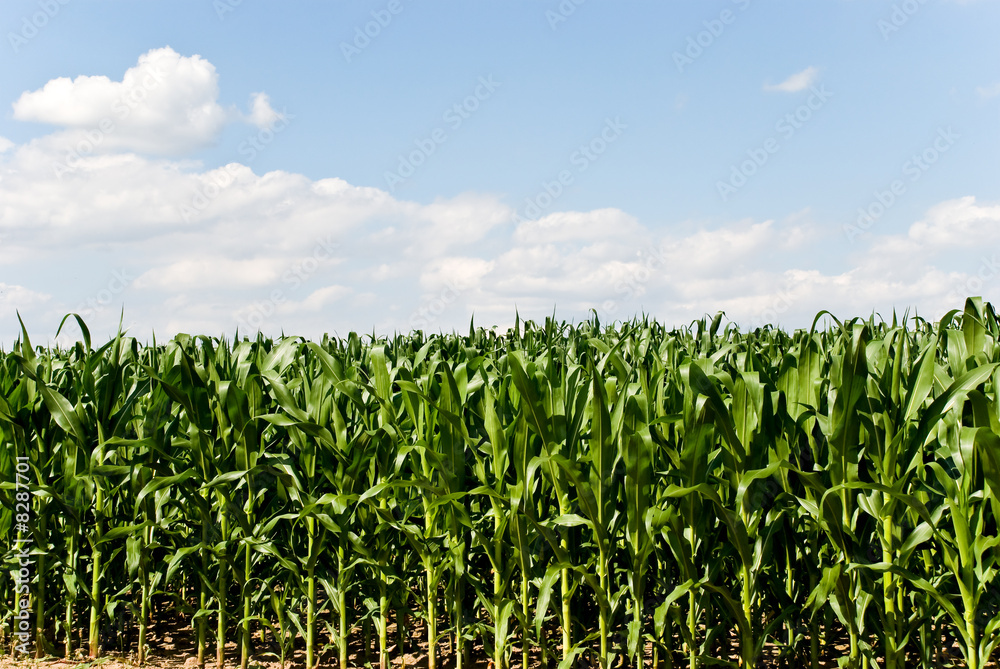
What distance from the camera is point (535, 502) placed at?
311 centimetres

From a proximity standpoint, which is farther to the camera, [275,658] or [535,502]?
[275,658]

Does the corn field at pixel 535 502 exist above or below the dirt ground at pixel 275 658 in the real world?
above

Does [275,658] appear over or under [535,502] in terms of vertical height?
under

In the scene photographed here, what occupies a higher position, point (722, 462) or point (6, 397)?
point (6, 397)

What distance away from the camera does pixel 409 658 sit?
3.67 m

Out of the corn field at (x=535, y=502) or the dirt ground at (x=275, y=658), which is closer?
the corn field at (x=535, y=502)

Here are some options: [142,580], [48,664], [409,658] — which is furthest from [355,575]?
[48,664]

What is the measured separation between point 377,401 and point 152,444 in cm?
103

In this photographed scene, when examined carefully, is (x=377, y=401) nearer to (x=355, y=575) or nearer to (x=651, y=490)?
(x=355, y=575)

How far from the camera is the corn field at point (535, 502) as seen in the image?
2.77 meters

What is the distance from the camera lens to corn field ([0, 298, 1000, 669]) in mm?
2766

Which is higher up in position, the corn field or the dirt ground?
the corn field

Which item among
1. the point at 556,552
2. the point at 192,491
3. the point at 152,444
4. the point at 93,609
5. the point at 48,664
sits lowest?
the point at 48,664

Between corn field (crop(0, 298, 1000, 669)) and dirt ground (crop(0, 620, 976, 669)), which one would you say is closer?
corn field (crop(0, 298, 1000, 669))
